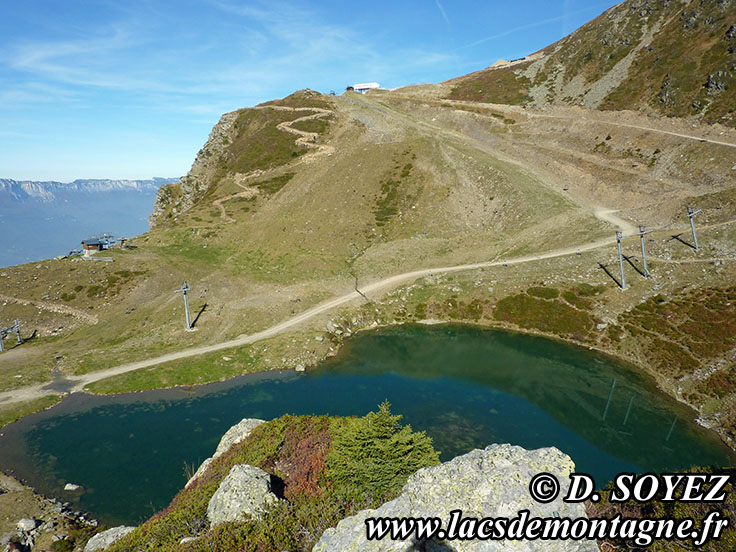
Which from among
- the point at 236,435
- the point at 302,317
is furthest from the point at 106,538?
the point at 302,317

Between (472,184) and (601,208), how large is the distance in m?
32.9

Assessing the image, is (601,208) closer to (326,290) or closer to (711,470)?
(326,290)

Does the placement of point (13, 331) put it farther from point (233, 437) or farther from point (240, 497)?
point (240, 497)

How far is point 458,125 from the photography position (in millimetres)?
143125

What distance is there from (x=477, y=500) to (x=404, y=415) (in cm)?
3275

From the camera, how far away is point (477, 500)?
14.3 meters

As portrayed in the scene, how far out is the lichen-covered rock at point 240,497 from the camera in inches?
746

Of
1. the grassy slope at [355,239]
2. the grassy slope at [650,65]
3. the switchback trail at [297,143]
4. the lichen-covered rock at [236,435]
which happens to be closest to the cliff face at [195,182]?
the grassy slope at [355,239]

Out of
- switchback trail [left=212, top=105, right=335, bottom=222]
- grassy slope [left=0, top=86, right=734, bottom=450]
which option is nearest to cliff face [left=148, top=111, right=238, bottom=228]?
grassy slope [left=0, top=86, right=734, bottom=450]

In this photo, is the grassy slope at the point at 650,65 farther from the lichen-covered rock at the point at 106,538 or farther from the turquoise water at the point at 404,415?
the lichen-covered rock at the point at 106,538

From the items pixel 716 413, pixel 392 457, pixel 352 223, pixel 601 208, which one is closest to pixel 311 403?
pixel 392 457

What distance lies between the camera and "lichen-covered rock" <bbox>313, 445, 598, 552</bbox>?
13.4 meters

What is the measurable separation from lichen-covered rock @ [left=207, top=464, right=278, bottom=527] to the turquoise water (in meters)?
Result: 19.3

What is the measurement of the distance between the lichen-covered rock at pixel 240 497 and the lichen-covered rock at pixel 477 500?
19.4 ft
